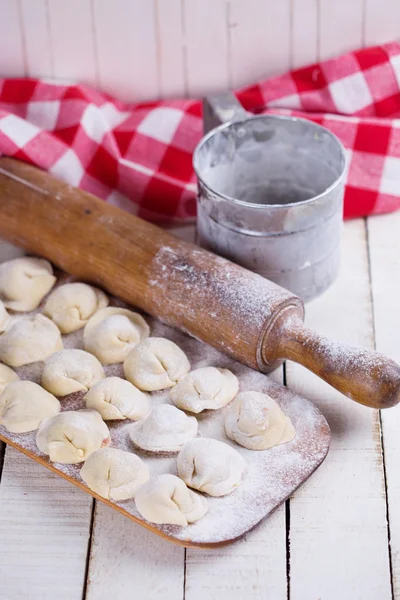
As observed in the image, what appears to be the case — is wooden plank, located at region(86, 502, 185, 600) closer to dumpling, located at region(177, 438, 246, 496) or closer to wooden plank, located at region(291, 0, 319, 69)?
dumpling, located at region(177, 438, 246, 496)

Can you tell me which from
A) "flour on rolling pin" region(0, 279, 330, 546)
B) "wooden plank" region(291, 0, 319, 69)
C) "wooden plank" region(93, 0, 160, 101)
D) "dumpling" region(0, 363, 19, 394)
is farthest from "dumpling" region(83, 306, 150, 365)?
"wooden plank" region(291, 0, 319, 69)

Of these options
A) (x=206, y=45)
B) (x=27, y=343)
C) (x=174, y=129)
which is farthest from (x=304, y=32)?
(x=27, y=343)

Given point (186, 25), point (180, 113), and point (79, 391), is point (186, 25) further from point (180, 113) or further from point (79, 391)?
point (79, 391)

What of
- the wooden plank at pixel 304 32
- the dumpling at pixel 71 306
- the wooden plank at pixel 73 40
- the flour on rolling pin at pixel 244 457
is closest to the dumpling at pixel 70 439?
the flour on rolling pin at pixel 244 457

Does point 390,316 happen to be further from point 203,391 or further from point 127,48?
point 127,48

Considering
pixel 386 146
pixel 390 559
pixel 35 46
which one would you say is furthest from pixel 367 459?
pixel 35 46

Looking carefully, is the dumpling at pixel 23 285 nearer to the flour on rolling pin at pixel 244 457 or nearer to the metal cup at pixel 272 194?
the flour on rolling pin at pixel 244 457
